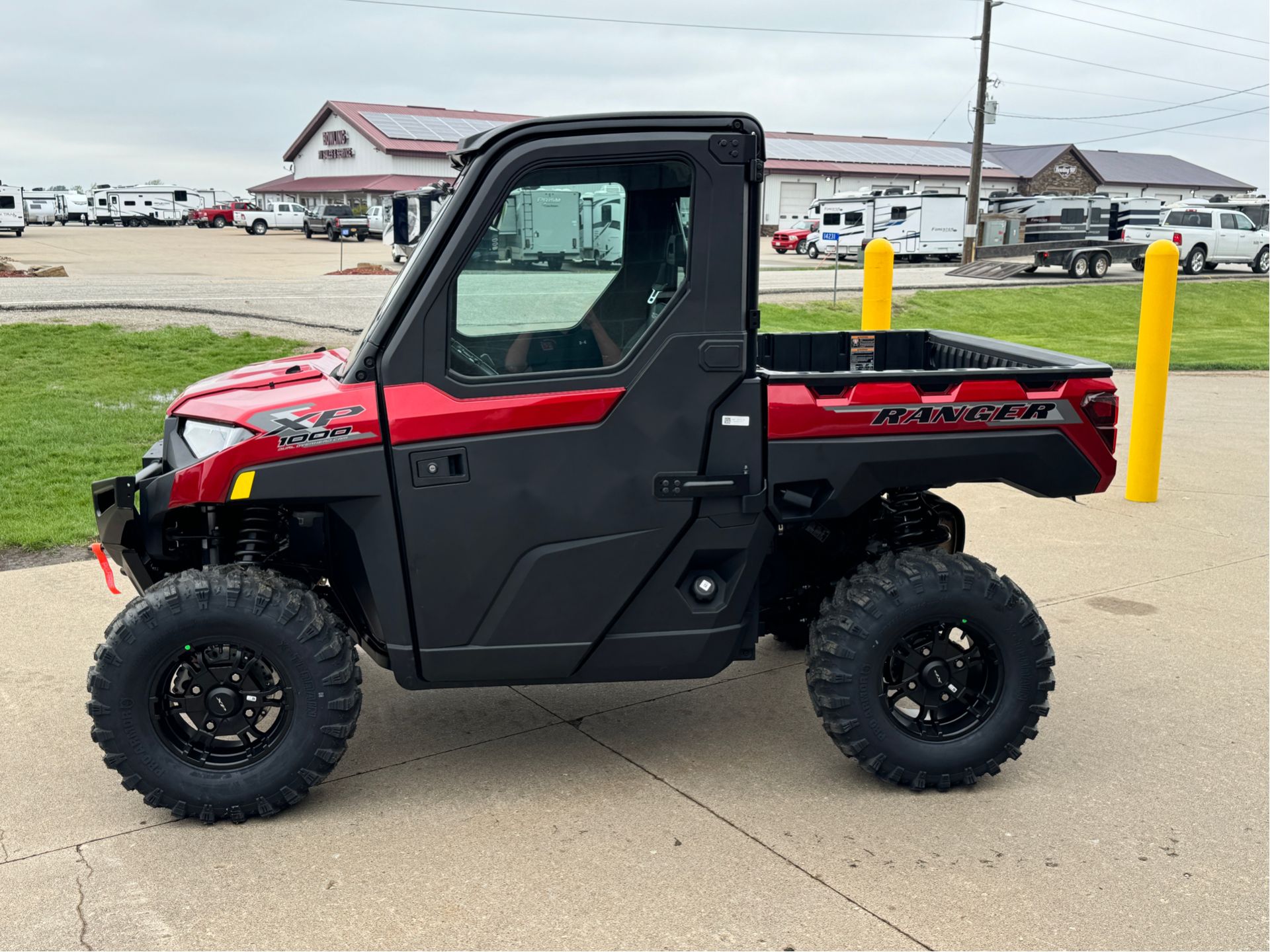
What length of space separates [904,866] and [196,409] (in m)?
2.72

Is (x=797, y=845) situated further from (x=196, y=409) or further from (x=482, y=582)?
(x=196, y=409)

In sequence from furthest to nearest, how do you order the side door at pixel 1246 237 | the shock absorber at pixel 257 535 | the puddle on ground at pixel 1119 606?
1. the side door at pixel 1246 237
2. the puddle on ground at pixel 1119 606
3. the shock absorber at pixel 257 535

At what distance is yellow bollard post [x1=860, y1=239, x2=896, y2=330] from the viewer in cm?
919

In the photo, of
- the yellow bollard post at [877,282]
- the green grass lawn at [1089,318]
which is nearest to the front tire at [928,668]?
the yellow bollard post at [877,282]

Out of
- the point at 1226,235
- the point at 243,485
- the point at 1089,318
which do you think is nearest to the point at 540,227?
the point at 243,485

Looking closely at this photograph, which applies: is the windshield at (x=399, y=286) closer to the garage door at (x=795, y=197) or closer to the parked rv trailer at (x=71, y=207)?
the garage door at (x=795, y=197)

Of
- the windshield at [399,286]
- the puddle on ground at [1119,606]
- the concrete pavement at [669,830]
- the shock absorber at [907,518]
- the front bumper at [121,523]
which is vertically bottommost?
the puddle on ground at [1119,606]

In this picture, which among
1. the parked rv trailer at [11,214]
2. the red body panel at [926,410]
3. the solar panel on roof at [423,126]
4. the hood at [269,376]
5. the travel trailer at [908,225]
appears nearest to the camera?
the red body panel at [926,410]

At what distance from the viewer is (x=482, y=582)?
3881mm

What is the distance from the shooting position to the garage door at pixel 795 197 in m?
63.5

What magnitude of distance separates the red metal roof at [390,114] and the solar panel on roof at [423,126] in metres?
0.38

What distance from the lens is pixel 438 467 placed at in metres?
3.77

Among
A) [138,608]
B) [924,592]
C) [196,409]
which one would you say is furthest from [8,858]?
[924,592]

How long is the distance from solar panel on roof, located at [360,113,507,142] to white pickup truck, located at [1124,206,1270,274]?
33096 mm
